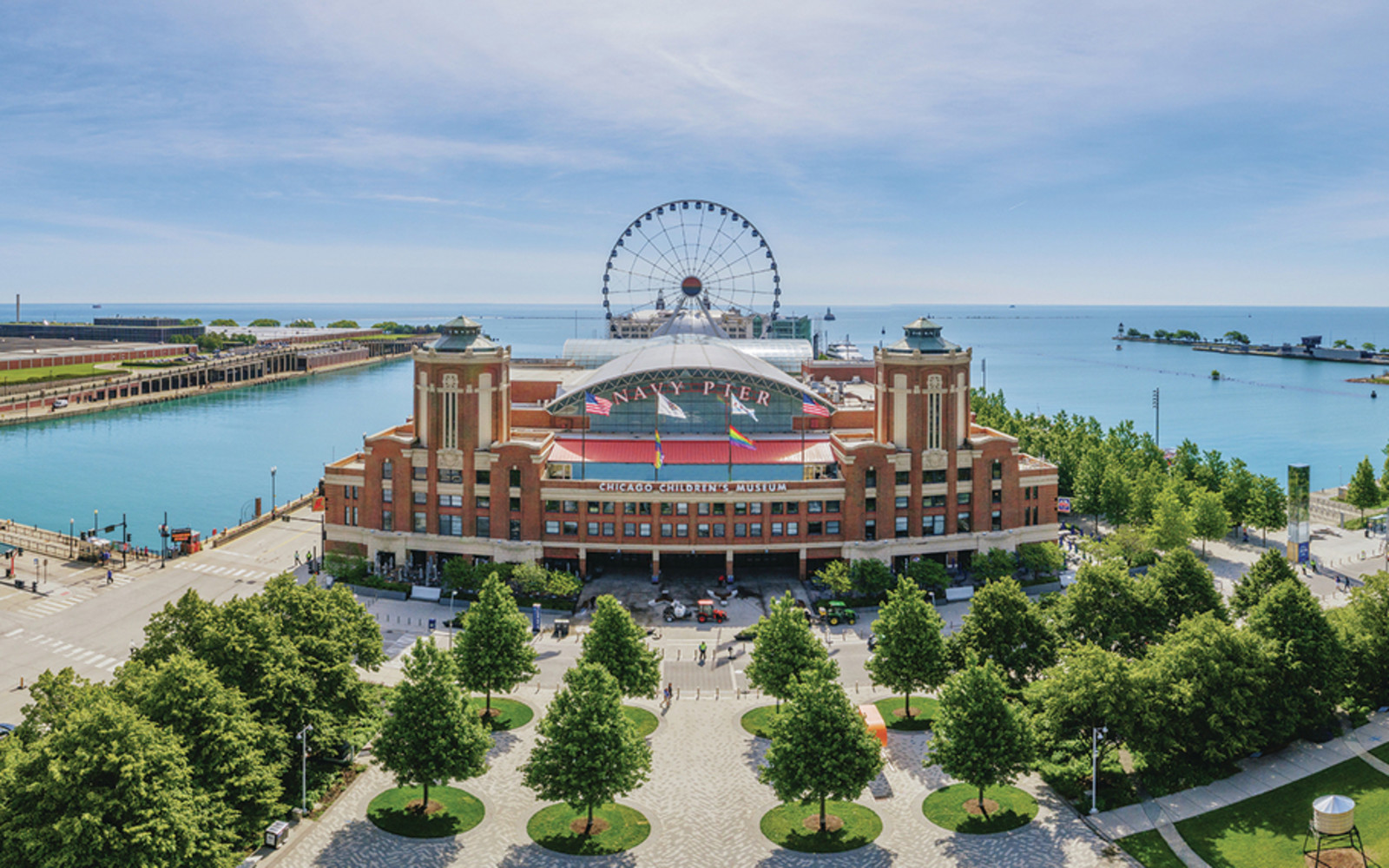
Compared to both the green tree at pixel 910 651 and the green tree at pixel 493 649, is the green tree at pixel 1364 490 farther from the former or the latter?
the green tree at pixel 493 649

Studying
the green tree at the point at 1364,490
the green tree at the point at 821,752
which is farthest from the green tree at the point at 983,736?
the green tree at the point at 1364,490

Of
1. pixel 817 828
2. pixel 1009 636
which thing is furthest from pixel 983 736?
pixel 1009 636

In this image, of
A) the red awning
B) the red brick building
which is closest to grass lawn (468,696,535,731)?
the red brick building

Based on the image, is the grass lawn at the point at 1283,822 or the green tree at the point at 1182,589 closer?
the grass lawn at the point at 1283,822

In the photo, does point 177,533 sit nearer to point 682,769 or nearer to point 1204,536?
point 682,769

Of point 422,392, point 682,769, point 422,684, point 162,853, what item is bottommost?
point 682,769

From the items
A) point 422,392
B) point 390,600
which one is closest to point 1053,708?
point 390,600

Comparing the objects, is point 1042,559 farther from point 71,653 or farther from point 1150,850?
point 71,653
